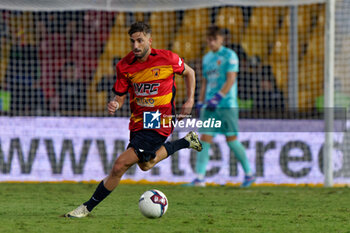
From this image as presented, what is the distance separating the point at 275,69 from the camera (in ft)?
38.4

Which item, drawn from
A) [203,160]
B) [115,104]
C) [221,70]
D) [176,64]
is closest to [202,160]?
[203,160]

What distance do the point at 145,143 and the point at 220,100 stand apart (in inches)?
Answer: 128

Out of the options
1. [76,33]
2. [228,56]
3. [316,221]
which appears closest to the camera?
[316,221]

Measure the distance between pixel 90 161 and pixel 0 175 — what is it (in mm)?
1346

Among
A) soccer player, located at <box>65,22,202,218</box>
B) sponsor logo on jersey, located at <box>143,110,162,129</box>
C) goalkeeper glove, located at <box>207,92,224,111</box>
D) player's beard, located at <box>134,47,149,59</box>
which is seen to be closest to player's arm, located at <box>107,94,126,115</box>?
soccer player, located at <box>65,22,202,218</box>

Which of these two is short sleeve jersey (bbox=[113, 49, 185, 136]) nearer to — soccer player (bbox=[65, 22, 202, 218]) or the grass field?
soccer player (bbox=[65, 22, 202, 218])

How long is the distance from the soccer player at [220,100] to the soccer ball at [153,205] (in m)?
3.45

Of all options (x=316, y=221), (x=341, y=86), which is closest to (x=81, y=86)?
(x=341, y=86)

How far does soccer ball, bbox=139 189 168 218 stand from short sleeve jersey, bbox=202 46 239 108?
3.61 m

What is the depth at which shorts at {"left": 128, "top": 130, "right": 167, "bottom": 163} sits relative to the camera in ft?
18.5

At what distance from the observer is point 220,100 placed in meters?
8.79

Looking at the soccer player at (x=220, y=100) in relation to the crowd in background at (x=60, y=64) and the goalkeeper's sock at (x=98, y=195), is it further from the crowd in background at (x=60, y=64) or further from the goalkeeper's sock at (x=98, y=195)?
the goalkeeper's sock at (x=98, y=195)

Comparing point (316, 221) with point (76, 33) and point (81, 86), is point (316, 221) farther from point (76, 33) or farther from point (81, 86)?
point (76, 33)

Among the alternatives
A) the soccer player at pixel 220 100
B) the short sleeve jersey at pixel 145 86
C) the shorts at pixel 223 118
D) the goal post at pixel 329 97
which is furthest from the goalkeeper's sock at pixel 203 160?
the short sleeve jersey at pixel 145 86
